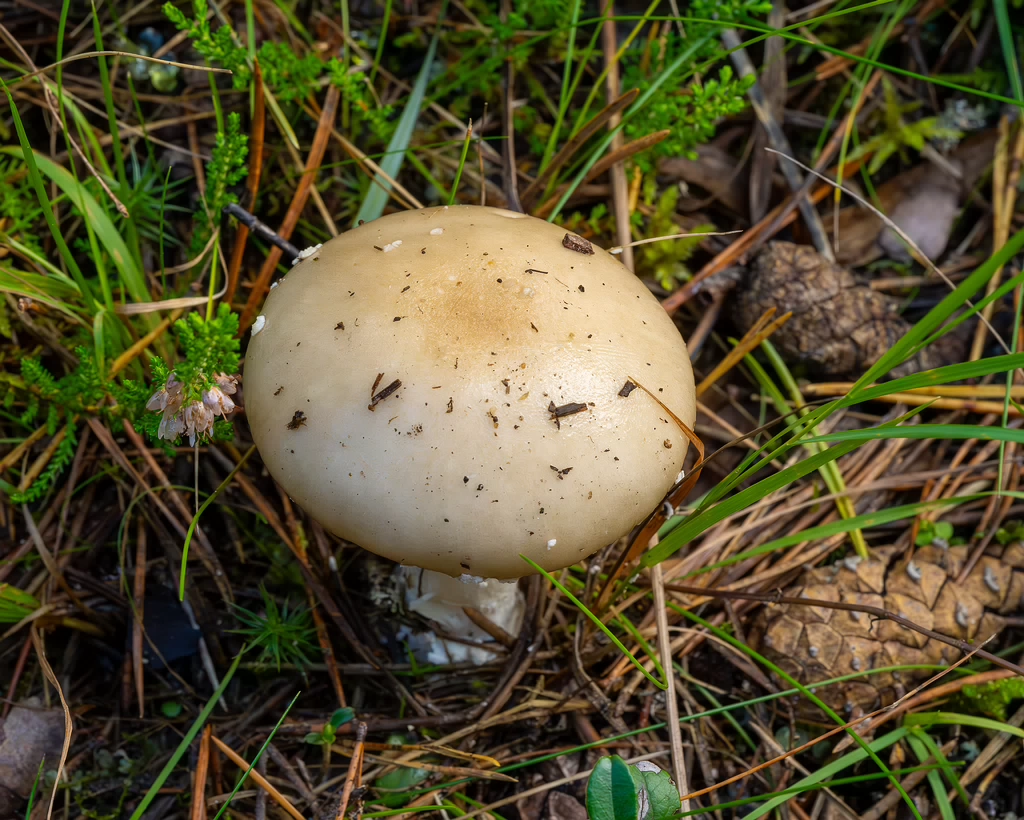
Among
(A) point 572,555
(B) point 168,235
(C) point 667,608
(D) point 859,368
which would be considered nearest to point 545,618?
(C) point 667,608

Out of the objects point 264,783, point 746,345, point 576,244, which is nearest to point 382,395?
point 576,244

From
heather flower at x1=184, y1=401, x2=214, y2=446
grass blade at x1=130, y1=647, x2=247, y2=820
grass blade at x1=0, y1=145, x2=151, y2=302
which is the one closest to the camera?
heather flower at x1=184, y1=401, x2=214, y2=446

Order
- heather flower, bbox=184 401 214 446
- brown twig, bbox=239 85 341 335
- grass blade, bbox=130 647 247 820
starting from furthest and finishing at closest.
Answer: brown twig, bbox=239 85 341 335
grass blade, bbox=130 647 247 820
heather flower, bbox=184 401 214 446

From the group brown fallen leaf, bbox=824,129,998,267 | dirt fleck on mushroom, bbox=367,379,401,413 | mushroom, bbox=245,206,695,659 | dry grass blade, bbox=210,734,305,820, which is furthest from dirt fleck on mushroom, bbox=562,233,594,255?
dry grass blade, bbox=210,734,305,820

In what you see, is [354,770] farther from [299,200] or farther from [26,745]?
[299,200]

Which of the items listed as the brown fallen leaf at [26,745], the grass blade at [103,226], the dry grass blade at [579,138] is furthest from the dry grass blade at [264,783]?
the dry grass blade at [579,138]

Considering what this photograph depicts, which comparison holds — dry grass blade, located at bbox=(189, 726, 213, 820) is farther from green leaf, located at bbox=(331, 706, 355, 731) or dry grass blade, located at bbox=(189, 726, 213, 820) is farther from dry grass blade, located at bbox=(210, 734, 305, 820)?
green leaf, located at bbox=(331, 706, 355, 731)
